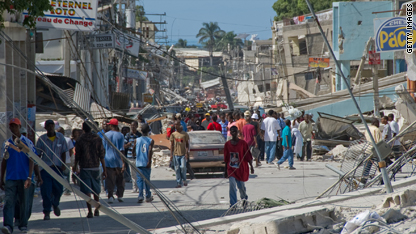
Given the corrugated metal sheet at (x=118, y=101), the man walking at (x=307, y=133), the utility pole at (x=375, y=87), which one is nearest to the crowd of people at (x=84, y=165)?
the man walking at (x=307, y=133)

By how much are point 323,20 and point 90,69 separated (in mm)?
21928

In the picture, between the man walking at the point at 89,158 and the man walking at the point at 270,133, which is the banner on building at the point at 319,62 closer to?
the man walking at the point at 270,133

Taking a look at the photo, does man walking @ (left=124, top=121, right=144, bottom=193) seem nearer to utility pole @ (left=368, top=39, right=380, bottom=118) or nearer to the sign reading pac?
the sign reading pac

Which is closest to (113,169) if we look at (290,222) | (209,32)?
(290,222)

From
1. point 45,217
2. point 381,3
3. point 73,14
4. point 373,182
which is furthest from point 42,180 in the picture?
point 381,3

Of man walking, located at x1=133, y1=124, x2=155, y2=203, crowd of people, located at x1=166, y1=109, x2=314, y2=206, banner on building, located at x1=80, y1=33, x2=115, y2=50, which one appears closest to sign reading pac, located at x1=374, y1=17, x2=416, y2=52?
crowd of people, located at x1=166, y1=109, x2=314, y2=206

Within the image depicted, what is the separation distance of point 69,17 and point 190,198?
7.73 metres

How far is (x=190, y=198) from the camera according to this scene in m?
10.2

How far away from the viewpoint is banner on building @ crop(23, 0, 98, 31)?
14539mm

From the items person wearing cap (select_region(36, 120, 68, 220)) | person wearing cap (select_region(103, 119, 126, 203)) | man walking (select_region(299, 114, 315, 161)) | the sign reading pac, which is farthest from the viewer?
the sign reading pac

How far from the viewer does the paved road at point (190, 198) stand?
7.77m

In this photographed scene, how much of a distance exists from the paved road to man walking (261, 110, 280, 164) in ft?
1.65

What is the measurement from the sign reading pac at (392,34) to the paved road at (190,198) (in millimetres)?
6577

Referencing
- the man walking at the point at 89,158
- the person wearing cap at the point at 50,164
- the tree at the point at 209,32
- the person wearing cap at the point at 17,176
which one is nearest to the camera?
the person wearing cap at the point at 17,176
